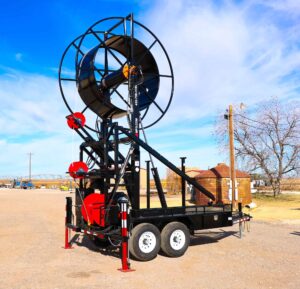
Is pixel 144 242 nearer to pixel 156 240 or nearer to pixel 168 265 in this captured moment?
pixel 156 240

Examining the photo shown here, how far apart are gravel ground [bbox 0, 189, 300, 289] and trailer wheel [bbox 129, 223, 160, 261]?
0.61 feet

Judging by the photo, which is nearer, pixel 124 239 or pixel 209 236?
pixel 124 239

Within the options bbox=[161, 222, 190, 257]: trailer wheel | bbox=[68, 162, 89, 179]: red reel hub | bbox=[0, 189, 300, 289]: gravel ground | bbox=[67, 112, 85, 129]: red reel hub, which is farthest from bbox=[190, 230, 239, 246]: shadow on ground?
bbox=[67, 112, 85, 129]: red reel hub

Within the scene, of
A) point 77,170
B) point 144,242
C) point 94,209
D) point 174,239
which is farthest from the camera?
point 77,170

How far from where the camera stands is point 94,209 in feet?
31.3

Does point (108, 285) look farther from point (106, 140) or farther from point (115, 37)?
point (115, 37)

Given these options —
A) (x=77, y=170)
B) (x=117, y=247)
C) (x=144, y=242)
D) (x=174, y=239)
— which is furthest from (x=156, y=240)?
(x=77, y=170)

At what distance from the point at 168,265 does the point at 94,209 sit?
227 cm

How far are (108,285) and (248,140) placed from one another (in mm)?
28418

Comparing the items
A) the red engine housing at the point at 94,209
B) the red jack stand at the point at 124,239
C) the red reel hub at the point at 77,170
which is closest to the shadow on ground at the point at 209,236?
the red engine housing at the point at 94,209

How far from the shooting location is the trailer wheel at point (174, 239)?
9188mm

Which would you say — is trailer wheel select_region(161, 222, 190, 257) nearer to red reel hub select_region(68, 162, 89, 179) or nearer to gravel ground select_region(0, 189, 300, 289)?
gravel ground select_region(0, 189, 300, 289)

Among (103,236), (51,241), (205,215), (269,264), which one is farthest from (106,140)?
(269,264)

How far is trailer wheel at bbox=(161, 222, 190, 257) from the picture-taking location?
919cm
